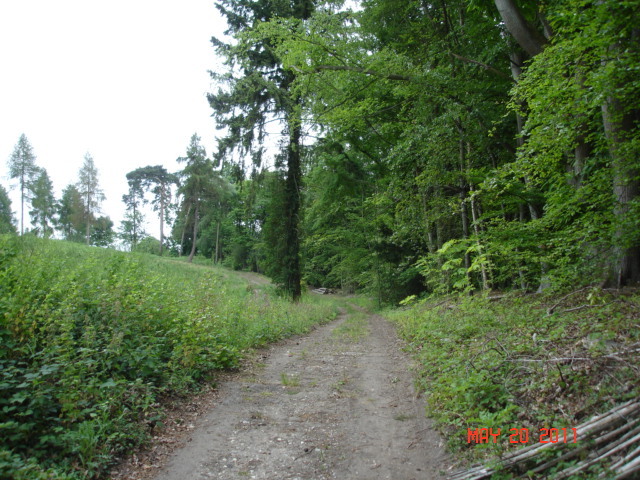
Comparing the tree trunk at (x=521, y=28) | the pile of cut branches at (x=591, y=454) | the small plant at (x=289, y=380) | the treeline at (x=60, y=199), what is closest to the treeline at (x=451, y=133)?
the tree trunk at (x=521, y=28)

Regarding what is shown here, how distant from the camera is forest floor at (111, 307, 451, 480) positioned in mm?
3076

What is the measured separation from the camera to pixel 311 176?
1833 centimetres

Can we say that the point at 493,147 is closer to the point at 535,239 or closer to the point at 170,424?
the point at 535,239

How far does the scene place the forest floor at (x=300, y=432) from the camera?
3.08 meters

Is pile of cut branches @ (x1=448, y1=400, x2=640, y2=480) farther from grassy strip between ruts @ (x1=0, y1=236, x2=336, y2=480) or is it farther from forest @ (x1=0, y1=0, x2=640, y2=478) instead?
grassy strip between ruts @ (x1=0, y1=236, x2=336, y2=480)

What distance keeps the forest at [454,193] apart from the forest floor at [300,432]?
0.40 metres

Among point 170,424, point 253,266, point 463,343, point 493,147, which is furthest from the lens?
point 253,266

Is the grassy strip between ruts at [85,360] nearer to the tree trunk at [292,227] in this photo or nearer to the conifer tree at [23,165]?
the tree trunk at [292,227]

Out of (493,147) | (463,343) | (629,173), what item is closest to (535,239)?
(629,173)

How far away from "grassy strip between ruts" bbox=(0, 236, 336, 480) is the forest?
4 cm

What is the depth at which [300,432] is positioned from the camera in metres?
3.80

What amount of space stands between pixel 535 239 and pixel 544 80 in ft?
11.3
